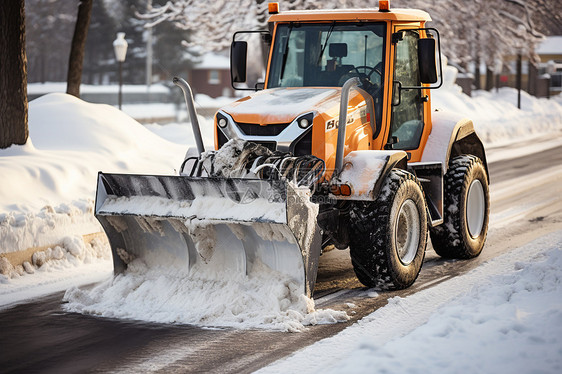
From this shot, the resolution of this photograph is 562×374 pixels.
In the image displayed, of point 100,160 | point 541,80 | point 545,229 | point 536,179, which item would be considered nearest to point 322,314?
point 545,229

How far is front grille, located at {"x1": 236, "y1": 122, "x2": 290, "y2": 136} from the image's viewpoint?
24.9ft

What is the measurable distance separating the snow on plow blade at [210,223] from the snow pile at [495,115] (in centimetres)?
1725

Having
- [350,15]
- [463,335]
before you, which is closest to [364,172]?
[350,15]

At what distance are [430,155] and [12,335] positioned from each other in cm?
460

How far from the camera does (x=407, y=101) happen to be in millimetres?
8758

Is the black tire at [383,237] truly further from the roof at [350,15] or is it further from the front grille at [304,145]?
the roof at [350,15]

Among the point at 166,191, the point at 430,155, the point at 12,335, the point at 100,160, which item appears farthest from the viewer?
the point at 100,160

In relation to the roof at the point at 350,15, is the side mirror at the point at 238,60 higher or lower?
lower

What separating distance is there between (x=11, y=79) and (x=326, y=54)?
485 cm

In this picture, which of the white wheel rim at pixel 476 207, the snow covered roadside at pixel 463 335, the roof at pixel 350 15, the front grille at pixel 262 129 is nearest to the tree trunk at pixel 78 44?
the roof at pixel 350 15

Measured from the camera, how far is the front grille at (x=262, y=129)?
24.9 feet

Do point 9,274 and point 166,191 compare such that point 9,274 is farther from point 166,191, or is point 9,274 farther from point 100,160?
point 100,160

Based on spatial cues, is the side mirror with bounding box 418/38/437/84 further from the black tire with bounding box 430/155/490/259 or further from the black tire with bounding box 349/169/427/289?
the black tire with bounding box 430/155/490/259

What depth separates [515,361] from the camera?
5168 mm
